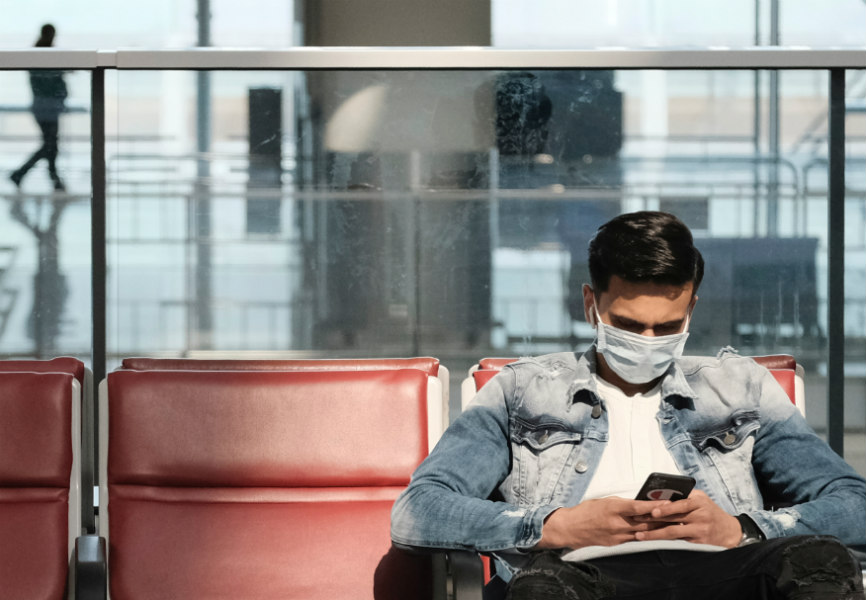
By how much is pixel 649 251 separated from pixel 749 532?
553mm

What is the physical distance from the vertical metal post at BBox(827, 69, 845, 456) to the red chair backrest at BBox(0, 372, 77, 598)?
6.69ft

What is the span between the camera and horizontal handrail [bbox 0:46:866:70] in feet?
7.57

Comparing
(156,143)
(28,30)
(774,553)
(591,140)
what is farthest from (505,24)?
(774,553)

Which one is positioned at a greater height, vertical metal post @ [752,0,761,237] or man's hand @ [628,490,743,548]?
vertical metal post @ [752,0,761,237]

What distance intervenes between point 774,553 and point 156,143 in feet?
9.04

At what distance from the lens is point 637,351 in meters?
1.79

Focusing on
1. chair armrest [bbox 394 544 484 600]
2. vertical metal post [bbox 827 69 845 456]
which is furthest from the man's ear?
vertical metal post [bbox 827 69 845 456]

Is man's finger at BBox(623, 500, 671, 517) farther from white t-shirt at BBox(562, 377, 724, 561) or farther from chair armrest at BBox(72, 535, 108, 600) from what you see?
chair armrest at BBox(72, 535, 108, 600)

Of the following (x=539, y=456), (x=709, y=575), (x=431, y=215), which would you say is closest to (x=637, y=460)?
(x=539, y=456)

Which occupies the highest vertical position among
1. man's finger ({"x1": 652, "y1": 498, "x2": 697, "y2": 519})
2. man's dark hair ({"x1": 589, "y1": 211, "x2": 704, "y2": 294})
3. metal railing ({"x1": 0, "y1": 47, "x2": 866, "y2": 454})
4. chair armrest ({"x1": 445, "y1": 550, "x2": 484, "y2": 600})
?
metal railing ({"x1": 0, "y1": 47, "x2": 866, "y2": 454})

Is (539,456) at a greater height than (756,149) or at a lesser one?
lesser

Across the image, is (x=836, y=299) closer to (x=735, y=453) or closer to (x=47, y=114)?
(x=735, y=453)

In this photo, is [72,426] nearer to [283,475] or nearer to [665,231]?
[283,475]

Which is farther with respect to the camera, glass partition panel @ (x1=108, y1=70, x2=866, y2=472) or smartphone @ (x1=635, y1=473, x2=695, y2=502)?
glass partition panel @ (x1=108, y1=70, x2=866, y2=472)
